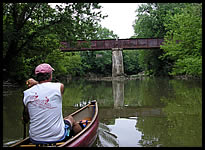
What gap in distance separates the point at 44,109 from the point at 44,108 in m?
0.02

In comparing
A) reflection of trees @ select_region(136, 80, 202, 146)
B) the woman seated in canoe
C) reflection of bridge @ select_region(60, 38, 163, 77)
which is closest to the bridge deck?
reflection of bridge @ select_region(60, 38, 163, 77)

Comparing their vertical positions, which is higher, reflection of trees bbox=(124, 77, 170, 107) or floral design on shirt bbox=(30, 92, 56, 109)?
floral design on shirt bbox=(30, 92, 56, 109)

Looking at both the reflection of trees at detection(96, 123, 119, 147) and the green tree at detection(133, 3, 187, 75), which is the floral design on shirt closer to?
the reflection of trees at detection(96, 123, 119, 147)

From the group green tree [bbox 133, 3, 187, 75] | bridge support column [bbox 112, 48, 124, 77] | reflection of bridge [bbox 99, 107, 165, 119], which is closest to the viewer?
reflection of bridge [bbox 99, 107, 165, 119]

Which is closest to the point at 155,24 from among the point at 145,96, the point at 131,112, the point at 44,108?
the point at 145,96

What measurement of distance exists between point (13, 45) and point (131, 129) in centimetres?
812

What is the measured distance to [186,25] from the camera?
1914cm

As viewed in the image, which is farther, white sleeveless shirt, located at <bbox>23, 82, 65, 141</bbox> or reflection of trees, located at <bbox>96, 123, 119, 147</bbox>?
reflection of trees, located at <bbox>96, 123, 119, 147</bbox>

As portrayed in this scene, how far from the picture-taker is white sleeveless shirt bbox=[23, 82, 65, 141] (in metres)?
3.60

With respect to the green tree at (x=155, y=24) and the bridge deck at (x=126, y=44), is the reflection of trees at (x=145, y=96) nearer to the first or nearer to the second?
the bridge deck at (x=126, y=44)

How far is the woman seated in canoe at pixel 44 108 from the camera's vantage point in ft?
11.8

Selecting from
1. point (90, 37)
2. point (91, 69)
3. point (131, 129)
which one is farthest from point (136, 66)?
point (131, 129)

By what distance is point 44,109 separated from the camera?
3.63 metres

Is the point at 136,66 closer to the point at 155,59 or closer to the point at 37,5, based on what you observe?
the point at 155,59
